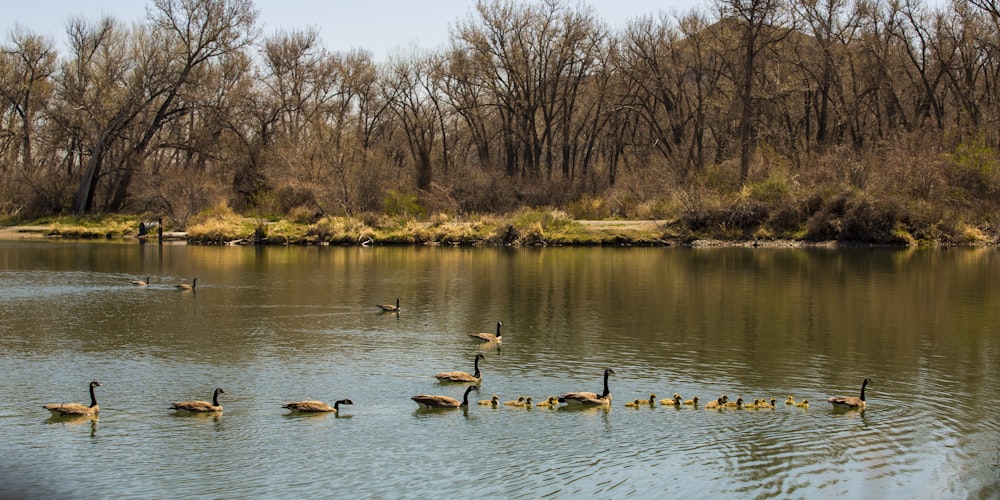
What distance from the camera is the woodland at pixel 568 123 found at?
51.8 metres

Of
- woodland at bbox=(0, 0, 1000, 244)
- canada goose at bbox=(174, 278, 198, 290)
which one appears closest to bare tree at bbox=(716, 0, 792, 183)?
woodland at bbox=(0, 0, 1000, 244)

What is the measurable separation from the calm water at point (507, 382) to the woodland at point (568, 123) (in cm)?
1921

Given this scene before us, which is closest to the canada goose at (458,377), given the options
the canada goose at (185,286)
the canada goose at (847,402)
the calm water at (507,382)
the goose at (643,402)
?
the calm water at (507,382)

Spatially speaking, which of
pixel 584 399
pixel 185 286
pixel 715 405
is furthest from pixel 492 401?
pixel 185 286

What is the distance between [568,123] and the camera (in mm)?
65562

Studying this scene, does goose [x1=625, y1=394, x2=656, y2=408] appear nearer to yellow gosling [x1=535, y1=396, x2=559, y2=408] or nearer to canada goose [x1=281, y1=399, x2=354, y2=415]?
yellow gosling [x1=535, y1=396, x2=559, y2=408]

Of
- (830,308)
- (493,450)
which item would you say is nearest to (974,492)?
(493,450)

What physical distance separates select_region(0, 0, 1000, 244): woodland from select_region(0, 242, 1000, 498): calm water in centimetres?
1921

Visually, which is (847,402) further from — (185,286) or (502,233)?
(502,233)

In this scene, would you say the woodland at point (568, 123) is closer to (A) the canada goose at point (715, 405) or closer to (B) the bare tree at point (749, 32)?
(B) the bare tree at point (749, 32)

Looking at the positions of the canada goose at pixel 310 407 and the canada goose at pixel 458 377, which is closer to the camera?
the canada goose at pixel 310 407

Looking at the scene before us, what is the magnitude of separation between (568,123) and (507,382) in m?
50.2

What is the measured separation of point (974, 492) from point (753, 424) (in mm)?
3363

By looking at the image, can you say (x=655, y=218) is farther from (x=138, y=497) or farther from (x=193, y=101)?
(x=138, y=497)
